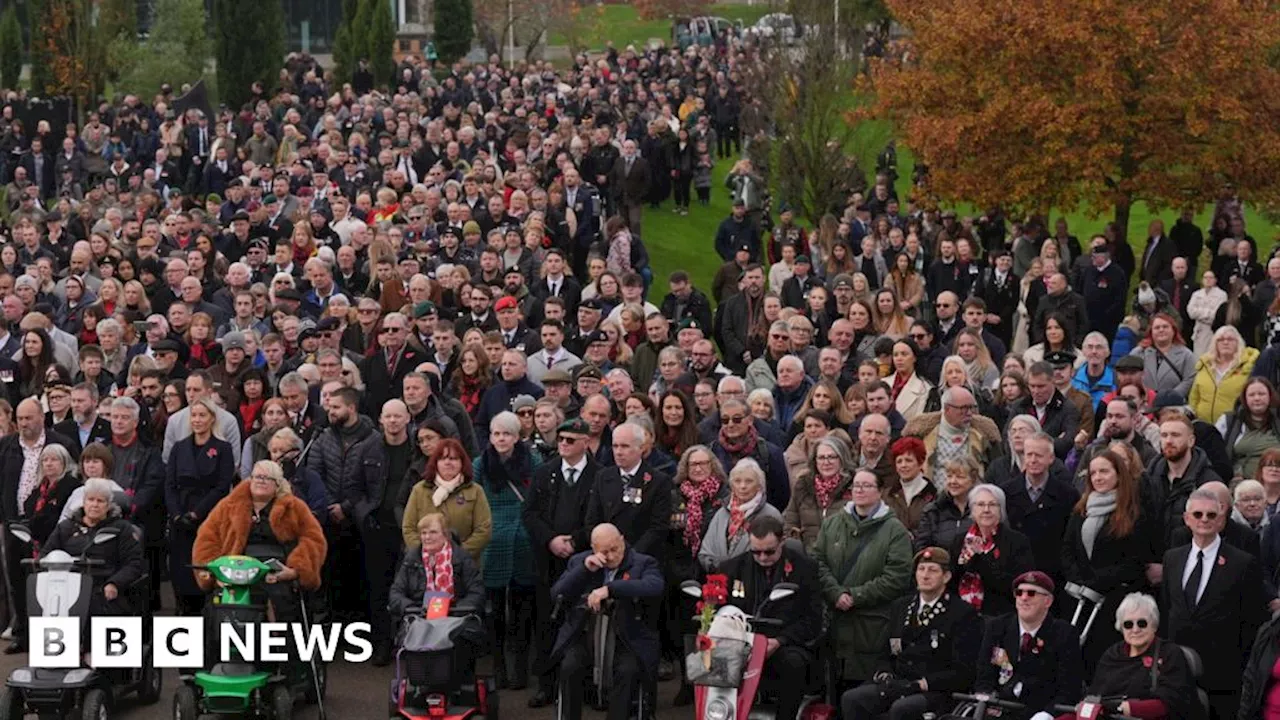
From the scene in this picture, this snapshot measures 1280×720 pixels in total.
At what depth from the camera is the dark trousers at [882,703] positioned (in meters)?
14.1

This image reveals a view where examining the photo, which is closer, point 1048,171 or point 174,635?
point 174,635

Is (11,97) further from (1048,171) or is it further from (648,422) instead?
(648,422)

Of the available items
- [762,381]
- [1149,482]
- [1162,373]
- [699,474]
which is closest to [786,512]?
[699,474]

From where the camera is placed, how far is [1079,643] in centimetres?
1394

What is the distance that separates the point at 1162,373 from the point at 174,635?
8.64 meters

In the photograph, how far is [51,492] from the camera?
16.9 meters

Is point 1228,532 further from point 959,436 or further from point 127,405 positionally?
point 127,405

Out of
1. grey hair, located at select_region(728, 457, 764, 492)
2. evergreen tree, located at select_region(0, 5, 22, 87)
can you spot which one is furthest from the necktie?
evergreen tree, located at select_region(0, 5, 22, 87)

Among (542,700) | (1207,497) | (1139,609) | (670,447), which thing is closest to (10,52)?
(670,447)

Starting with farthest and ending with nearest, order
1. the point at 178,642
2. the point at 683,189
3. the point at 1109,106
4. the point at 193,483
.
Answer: the point at 683,189
the point at 1109,106
the point at 193,483
the point at 178,642

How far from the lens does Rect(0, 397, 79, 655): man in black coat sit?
1738 cm

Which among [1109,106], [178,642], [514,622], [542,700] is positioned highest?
[1109,106]

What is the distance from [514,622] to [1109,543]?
14.1 ft

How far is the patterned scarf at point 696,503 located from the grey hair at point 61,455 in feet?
14.7
